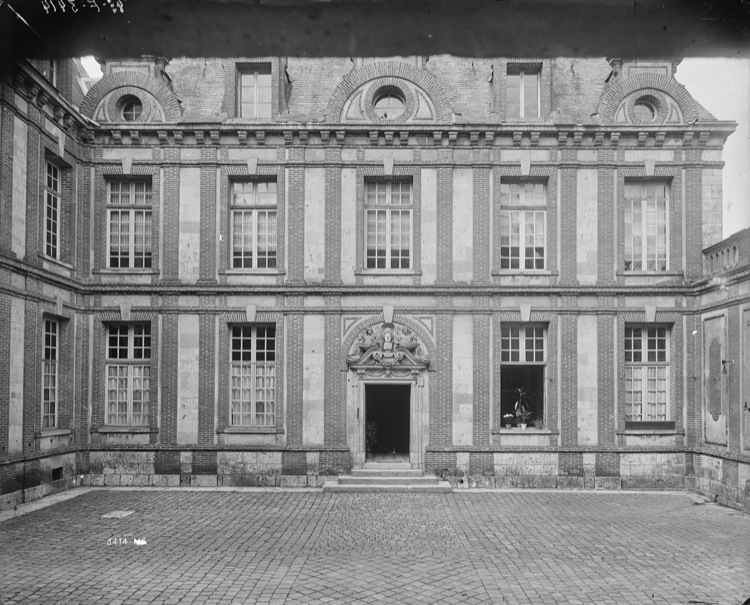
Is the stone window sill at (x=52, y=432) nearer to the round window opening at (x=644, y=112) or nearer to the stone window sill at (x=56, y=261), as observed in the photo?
the stone window sill at (x=56, y=261)

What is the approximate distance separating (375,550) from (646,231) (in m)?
12.3

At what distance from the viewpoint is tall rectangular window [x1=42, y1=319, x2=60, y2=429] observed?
16141 mm

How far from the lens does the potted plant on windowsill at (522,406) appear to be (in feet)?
58.9

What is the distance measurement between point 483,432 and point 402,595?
9353mm

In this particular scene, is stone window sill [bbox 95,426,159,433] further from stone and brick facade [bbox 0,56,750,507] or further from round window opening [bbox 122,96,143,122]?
round window opening [bbox 122,96,143,122]

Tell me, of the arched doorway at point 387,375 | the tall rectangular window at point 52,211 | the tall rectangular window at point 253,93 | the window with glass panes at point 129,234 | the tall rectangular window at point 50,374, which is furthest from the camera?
the tall rectangular window at point 253,93

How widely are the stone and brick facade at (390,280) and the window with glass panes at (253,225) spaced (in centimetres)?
6

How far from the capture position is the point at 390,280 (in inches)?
708

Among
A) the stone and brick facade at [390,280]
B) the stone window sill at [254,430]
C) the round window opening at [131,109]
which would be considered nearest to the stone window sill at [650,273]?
the stone and brick facade at [390,280]

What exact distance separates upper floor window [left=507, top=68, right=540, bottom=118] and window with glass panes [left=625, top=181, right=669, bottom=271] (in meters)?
3.52

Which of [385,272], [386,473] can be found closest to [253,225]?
[385,272]

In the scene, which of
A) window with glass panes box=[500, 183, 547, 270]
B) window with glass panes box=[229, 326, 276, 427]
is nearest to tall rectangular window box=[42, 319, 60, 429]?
window with glass panes box=[229, 326, 276, 427]

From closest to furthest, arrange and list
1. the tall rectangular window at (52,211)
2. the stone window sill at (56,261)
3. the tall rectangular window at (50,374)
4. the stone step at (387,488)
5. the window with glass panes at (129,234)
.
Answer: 1. the stone window sill at (56,261)
2. the tall rectangular window at (50,374)
3. the tall rectangular window at (52,211)
4. the stone step at (387,488)
5. the window with glass panes at (129,234)

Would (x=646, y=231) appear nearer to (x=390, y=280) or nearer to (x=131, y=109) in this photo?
(x=390, y=280)
